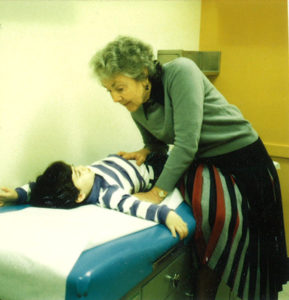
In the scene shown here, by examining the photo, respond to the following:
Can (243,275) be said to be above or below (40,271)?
below

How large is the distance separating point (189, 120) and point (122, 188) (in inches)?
14.3

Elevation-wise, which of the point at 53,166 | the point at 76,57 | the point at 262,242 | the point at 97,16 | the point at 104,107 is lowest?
the point at 262,242

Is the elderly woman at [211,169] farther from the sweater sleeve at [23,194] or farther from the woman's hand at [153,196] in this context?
the sweater sleeve at [23,194]

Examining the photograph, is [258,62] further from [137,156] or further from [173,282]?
[173,282]

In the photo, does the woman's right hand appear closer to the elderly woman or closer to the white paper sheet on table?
the elderly woman

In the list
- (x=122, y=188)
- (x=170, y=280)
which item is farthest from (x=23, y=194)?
(x=170, y=280)

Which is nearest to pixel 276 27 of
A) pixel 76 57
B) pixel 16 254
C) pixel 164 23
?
pixel 164 23

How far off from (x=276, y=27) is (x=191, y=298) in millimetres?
1813

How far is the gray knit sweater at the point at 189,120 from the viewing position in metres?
1.13

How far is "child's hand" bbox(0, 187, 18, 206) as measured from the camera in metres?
1.06

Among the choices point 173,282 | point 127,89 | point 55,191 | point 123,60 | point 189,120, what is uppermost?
point 123,60

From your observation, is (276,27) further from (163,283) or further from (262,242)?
(163,283)

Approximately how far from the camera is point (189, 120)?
1.13 m

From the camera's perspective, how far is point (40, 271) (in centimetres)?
70
